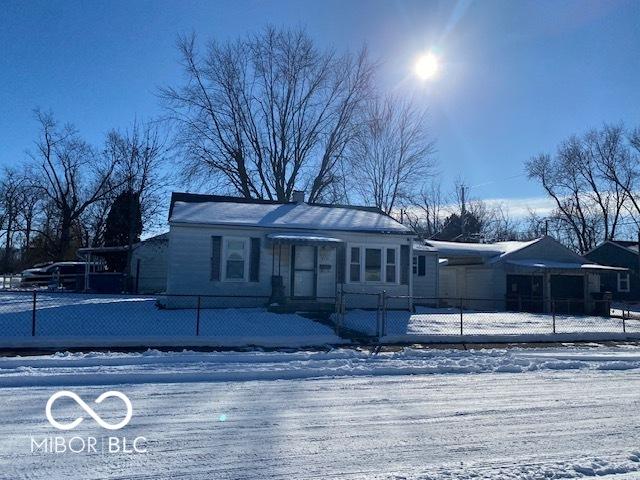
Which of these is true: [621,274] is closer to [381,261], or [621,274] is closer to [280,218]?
[381,261]

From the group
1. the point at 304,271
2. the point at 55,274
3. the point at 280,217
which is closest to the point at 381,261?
the point at 304,271

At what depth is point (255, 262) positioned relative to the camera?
65.3 ft

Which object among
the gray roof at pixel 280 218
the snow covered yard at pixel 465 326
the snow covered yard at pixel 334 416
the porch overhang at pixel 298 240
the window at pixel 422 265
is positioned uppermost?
the gray roof at pixel 280 218

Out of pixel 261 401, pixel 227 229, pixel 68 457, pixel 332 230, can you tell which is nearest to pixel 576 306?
pixel 332 230

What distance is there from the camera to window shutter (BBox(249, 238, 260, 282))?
19828 millimetres

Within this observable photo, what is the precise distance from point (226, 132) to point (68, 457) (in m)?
35.0

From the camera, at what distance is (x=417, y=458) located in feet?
18.2

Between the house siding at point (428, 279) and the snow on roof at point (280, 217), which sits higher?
the snow on roof at point (280, 217)

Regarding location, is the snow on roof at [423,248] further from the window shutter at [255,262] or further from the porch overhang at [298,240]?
the window shutter at [255,262]

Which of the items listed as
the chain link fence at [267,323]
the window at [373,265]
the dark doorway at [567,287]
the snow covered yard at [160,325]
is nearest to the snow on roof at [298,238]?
the window at [373,265]

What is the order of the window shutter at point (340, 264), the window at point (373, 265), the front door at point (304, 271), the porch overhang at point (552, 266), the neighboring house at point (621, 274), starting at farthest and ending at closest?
1. the neighboring house at point (621, 274)
2. the porch overhang at point (552, 266)
3. the window at point (373, 265)
4. the window shutter at point (340, 264)
5. the front door at point (304, 271)

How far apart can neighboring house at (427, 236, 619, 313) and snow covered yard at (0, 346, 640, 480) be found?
17674 mm

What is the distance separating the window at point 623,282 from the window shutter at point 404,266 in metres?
25.8

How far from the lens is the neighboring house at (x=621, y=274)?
1556 inches
